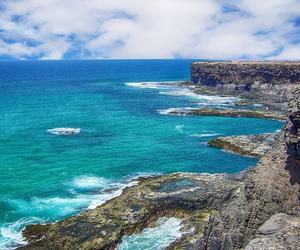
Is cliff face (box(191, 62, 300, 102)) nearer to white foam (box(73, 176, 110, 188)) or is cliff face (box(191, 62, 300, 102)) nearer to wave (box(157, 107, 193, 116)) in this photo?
wave (box(157, 107, 193, 116))

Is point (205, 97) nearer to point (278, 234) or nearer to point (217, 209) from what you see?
point (217, 209)

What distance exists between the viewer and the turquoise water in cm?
5975

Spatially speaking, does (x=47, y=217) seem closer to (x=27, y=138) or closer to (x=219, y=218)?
(x=219, y=218)

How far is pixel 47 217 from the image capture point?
54469 mm

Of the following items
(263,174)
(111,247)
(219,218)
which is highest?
(263,174)

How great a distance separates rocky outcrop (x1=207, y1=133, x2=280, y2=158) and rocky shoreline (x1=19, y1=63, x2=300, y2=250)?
18 centimetres

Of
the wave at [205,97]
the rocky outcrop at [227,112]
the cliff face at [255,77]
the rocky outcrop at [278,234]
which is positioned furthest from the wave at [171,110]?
the rocky outcrop at [278,234]

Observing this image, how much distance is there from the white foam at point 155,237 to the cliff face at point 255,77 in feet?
325

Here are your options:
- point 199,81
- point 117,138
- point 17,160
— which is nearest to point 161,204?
point 17,160

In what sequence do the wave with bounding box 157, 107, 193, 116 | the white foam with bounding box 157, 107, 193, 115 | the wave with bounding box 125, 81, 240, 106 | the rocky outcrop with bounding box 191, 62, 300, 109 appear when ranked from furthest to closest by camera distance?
1. the rocky outcrop with bounding box 191, 62, 300, 109
2. the wave with bounding box 125, 81, 240, 106
3. the white foam with bounding box 157, 107, 193, 115
4. the wave with bounding box 157, 107, 193, 116

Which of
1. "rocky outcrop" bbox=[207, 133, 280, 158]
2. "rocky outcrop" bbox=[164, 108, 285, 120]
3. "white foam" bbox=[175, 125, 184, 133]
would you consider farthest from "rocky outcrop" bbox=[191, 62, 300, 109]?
"rocky outcrop" bbox=[207, 133, 280, 158]

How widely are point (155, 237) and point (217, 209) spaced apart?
8.42 m

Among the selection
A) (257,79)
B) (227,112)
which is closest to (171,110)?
(227,112)

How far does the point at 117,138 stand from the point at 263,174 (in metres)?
62.5
